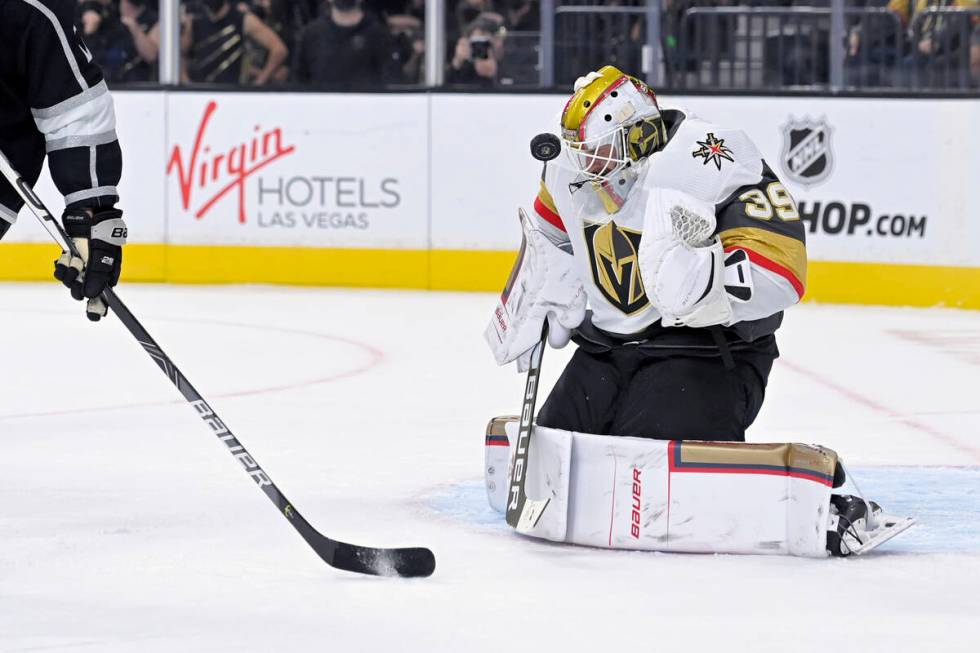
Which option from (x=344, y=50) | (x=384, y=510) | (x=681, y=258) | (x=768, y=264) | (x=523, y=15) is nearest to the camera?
(x=681, y=258)

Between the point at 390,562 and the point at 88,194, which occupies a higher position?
the point at 88,194

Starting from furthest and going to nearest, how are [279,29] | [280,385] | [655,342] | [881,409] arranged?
[279,29], [280,385], [881,409], [655,342]

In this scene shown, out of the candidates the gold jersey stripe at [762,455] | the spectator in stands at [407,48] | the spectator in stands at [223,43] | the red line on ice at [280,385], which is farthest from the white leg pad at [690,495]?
the spectator in stands at [223,43]

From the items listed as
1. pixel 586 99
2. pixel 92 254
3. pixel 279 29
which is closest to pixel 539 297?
pixel 586 99

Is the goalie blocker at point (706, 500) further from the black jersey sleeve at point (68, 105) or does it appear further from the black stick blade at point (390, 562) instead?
the black jersey sleeve at point (68, 105)

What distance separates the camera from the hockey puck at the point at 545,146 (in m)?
3.11

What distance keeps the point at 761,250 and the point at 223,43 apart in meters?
5.59

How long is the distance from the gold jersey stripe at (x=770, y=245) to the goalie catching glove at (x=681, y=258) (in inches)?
2.4

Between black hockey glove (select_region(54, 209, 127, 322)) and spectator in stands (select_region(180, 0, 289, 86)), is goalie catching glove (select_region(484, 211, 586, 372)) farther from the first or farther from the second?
spectator in stands (select_region(180, 0, 289, 86))

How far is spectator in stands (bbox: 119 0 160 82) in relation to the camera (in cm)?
830

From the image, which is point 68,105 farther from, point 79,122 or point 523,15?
point 523,15

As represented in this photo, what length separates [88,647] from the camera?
94.3 inches

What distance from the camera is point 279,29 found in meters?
8.29

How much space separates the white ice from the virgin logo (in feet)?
5.85
